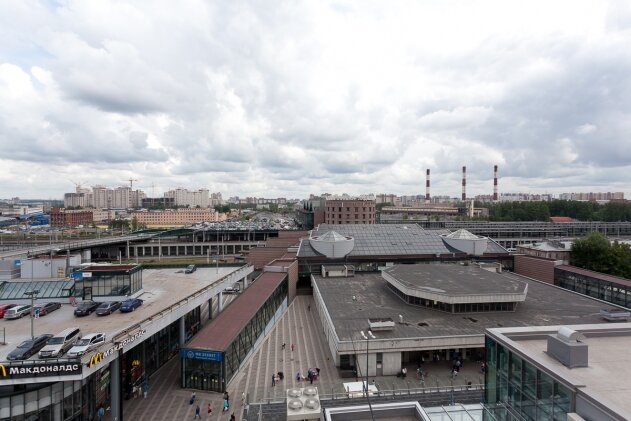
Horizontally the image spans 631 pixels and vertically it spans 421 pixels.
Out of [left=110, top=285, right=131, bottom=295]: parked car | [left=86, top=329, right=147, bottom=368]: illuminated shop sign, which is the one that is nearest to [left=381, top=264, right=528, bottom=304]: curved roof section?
[left=86, top=329, right=147, bottom=368]: illuminated shop sign

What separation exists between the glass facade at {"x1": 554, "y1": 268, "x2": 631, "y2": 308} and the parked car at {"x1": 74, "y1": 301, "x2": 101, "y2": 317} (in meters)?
59.0

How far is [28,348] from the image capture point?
73.8ft

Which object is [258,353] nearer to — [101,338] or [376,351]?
[376,351]

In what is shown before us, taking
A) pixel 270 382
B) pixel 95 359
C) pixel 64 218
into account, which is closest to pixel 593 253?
pixel 270 382

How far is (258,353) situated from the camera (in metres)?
37.0

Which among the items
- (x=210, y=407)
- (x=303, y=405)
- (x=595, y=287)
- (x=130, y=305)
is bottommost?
(x=210, y=407)

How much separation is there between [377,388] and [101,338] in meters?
20.8

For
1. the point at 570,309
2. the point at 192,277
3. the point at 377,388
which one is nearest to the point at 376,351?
the point at 377,388

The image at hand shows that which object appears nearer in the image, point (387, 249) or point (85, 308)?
point (85, 308)

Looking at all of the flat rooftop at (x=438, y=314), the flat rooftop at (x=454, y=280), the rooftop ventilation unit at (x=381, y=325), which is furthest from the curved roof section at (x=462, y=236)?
the rooftop ventilation unit at (x=381, y=325)

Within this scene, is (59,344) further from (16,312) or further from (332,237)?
(332,237)

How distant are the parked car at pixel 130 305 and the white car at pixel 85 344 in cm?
716

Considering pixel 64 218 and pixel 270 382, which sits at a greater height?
pixel 64 218

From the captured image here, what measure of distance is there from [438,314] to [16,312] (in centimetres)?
3895
